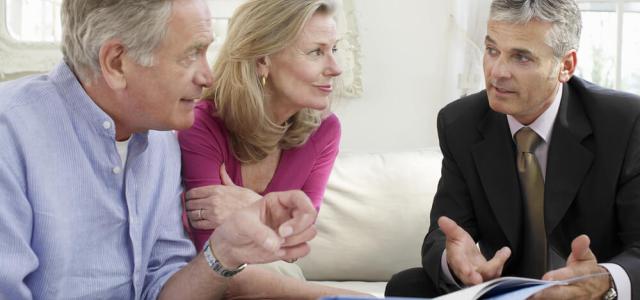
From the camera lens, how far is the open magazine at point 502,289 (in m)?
1.19

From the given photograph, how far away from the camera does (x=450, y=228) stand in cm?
182

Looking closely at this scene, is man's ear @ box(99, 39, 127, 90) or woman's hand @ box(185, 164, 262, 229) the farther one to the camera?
woman's hand @ box(185, 164, 262, 229)

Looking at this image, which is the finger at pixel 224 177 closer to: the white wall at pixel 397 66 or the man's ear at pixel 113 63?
the man's ear at pixel 113 63

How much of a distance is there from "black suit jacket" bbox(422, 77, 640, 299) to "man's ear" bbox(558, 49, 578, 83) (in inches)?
1.7

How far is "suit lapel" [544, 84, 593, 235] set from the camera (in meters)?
2.09

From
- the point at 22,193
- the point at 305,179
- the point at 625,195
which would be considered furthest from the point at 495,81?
the point at 22,193

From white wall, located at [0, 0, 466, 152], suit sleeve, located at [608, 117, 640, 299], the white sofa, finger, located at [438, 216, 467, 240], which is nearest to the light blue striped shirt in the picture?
finger, located at [438, 216, 467, 240]

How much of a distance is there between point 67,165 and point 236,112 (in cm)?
67

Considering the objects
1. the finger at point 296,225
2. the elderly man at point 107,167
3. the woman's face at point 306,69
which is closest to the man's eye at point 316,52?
the woman's face at point 306,69

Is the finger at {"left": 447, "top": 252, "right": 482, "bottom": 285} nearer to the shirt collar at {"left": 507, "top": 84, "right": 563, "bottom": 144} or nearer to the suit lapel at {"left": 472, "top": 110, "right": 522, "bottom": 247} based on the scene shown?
the suit lapel at {"left": 472, "top": 110, "right": 522, "bottom": 247}

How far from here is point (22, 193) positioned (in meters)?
1.53

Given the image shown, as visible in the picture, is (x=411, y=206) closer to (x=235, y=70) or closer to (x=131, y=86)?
(x=235, y=70)

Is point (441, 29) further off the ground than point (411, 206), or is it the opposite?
point (441, 29)

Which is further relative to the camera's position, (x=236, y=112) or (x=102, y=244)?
(x=236, y=112)
